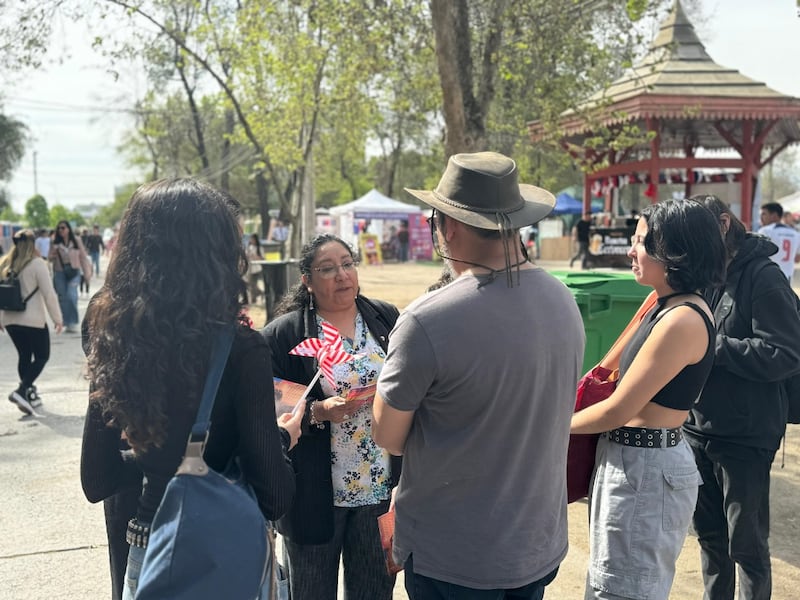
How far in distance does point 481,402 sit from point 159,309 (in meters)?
0.82

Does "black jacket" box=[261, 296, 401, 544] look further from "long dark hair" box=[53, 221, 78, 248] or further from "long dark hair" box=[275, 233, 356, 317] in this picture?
"long dark hair" box=[53, 221, 78, 248]

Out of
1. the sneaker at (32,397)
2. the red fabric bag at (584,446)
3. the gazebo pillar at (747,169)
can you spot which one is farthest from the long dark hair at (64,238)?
the gazebo pillar at (747,169)

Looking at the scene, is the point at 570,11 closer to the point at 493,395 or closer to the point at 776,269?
the point at 776,269

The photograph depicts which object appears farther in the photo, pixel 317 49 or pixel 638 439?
pixel 317 49

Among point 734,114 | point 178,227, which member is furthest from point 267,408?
point 734,114

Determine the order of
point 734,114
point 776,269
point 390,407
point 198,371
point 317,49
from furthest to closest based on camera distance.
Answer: point 734,114, point 317,49, point 776,269, point 390,407, point 198,371

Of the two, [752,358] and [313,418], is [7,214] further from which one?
[752,358]

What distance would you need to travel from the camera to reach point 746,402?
311cm

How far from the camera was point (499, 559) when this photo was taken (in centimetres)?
202

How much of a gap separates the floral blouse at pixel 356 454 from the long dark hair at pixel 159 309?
3.26 feet

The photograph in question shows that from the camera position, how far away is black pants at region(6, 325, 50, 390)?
7.37 m

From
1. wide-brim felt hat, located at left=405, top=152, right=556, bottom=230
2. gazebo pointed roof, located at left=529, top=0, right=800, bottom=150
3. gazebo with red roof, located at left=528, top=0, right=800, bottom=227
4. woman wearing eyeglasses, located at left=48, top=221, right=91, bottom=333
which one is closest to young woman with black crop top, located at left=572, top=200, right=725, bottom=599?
wide-brim felt hat, located at left=405, top=152, right=556, bottom=230

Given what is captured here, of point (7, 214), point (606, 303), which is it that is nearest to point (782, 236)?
point (606, 303)

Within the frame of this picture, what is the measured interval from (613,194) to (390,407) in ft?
73.3
